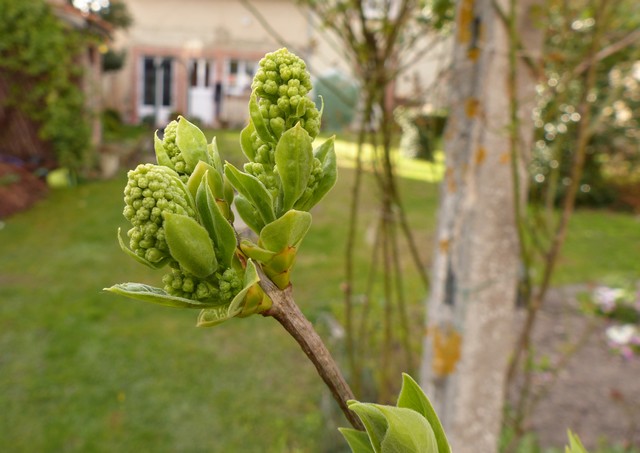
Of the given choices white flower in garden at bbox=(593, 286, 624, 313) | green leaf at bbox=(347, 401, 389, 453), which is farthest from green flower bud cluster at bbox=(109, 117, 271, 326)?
white flower in garden at bbox=(593, 286, 624, 313)

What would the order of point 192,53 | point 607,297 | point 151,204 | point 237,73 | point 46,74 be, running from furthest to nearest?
point 237,73
point 192,53
point 46,74
point 607,297
point 151,204

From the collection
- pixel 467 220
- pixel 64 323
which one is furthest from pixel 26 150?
pixel 467 220

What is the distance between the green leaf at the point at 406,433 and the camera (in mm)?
438

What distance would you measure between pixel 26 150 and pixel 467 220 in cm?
1278

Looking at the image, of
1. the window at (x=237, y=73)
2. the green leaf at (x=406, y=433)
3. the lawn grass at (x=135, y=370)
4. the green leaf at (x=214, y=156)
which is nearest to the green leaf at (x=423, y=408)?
the green leaf at (x=406, y=433)

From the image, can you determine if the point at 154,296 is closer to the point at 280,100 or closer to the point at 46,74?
the point at 280,100

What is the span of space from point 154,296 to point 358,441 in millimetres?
197

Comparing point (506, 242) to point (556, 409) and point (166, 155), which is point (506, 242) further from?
point (556, 409)

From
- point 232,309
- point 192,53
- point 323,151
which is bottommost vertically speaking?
point 232,309

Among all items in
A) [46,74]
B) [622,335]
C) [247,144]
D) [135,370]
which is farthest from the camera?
[46,74]

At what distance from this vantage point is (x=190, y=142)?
512 mm

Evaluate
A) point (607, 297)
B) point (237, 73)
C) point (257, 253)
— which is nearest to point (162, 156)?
point (257, 253)

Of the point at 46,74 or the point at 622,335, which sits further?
the point at 46,74

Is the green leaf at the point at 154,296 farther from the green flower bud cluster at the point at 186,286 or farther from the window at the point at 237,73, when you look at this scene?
the window at the point at 237,73
